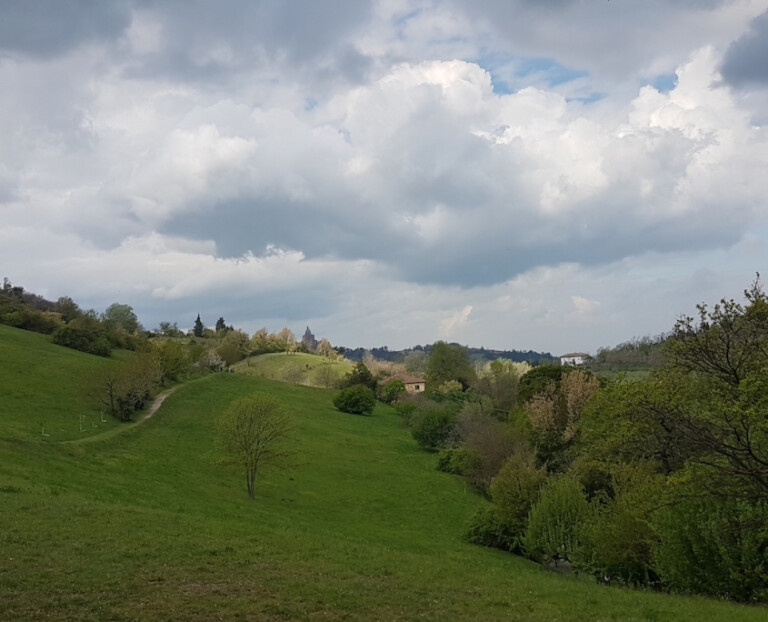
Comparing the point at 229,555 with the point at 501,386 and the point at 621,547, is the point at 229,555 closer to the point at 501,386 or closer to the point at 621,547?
the point at 621,547

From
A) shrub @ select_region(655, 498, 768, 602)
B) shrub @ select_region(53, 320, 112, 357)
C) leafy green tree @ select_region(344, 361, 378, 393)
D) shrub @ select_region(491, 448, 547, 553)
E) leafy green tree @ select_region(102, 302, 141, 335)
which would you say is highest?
leafy green tree @ select_region(102, 302, 141, 335)

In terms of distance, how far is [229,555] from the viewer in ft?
60.0

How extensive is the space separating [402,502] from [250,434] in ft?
47.6

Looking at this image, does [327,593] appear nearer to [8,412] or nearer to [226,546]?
[226,546]

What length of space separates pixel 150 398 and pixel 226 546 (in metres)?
58.0

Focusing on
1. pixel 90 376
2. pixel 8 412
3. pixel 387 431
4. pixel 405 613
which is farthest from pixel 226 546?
pixel 387 431

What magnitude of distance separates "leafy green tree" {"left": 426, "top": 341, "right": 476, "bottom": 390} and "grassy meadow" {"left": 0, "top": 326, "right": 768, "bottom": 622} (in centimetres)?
7591

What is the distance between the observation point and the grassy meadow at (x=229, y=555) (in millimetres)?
13273

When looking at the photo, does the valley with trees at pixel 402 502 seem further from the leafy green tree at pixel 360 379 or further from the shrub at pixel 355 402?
the leafy green tree at pixel 360 379

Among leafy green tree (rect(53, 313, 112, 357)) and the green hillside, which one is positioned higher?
leafy green tree (rect(53, 313, 112, 357))

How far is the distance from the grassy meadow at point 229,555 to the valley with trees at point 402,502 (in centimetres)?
12

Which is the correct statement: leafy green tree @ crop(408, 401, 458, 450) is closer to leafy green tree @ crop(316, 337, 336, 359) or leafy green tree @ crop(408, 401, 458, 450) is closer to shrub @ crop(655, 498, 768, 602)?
shrub @ crop(655, 498, 768, 602)

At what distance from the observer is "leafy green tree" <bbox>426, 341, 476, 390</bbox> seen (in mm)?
126688

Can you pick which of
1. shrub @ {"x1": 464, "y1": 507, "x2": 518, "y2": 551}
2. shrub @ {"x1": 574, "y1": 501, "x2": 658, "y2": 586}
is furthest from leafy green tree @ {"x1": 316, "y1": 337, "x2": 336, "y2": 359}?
shrub @ {"x1": 574, "y1": 501, "x2": 658, "y2": 586}
